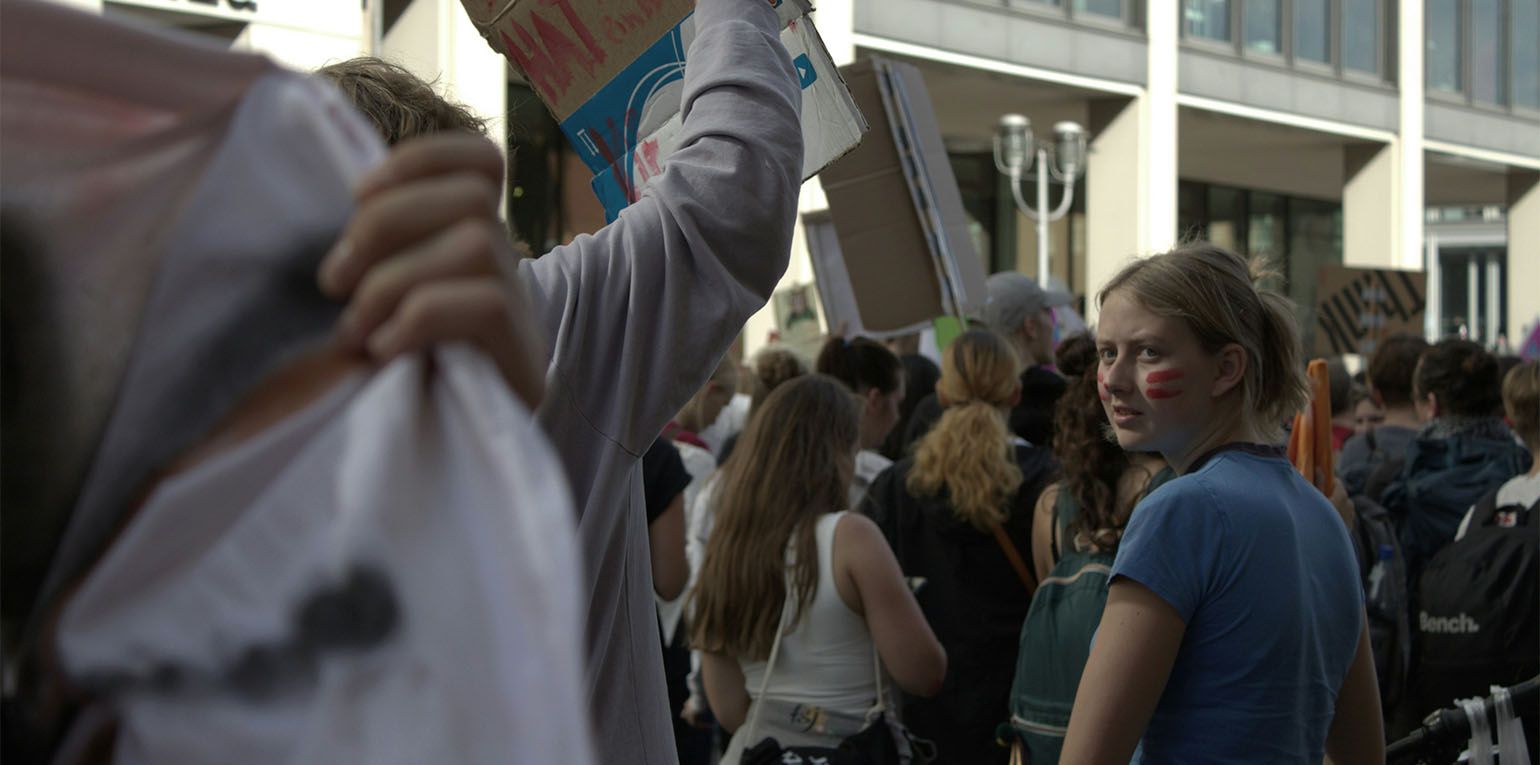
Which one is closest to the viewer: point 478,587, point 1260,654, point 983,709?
point 478,587

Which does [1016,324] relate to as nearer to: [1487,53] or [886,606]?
[886,606]

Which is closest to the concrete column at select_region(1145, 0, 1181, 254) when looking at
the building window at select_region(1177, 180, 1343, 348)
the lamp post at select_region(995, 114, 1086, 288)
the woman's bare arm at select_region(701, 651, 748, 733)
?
the lamp post at select_region(995, 114, 1086, 288)

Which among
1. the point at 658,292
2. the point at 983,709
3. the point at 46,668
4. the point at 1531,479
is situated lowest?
the point at 983,709

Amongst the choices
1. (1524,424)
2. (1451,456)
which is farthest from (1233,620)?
(1451,456)

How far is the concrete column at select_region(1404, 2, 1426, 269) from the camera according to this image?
2417cm

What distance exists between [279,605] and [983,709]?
383 centimetres

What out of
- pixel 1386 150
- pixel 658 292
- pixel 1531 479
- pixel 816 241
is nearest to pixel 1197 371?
pixel 658 292

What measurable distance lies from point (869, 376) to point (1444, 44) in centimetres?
2322

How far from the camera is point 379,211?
2.43 feet

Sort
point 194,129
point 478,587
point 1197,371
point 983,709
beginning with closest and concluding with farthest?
point 478,587 < point 194,129 < point 1197,371 < point 983,709

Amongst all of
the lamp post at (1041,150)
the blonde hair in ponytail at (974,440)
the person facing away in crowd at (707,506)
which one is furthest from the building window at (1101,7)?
the blonde hair in ponytail at (974,440)

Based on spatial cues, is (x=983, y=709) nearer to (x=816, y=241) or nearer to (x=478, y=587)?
(x=816, y=241)

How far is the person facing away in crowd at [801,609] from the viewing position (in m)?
3.75

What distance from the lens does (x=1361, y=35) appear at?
23891 mm
